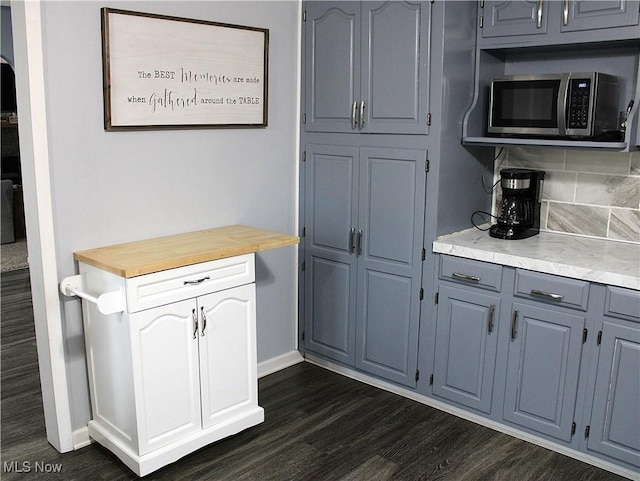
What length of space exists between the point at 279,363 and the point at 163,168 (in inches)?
54.1

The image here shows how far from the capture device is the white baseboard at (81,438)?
275cm

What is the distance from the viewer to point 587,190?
3066 millimetres

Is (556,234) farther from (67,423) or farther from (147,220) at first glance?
(67,423)

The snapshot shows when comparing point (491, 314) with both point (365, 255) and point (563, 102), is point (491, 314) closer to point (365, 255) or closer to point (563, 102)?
point (365, 255)

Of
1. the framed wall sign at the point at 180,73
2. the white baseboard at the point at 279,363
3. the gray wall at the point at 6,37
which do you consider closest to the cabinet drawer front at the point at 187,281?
the framed wall sign at the point at 180,73

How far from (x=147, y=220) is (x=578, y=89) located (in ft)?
6.49

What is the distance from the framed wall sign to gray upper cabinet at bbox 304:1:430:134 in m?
0.30

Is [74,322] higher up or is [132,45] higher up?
[132,45]

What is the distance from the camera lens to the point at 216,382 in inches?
107

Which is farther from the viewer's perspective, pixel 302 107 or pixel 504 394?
pixel 302 107

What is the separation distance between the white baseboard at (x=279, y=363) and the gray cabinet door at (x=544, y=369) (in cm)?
131

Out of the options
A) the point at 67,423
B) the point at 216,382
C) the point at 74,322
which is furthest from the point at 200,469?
the point at 74,322

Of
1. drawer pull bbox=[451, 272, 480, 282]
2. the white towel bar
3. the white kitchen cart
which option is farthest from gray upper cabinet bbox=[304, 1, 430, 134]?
the white towel bar

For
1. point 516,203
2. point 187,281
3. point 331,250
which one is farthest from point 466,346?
point 187,281
